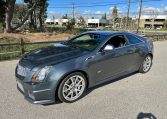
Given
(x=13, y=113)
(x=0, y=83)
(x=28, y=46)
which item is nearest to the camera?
(x=13, y=113)

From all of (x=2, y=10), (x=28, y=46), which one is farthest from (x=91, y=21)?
(x=28, y=46)

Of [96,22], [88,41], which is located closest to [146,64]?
[88,41]

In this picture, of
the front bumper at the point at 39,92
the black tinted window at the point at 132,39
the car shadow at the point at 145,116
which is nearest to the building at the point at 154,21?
the black tinted window at the point at 132,39

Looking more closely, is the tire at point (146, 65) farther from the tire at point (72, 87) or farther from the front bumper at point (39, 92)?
the front bumper at point (39, 92)

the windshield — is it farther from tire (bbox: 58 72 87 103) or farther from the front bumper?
the front bumper

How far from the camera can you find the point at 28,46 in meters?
10.7

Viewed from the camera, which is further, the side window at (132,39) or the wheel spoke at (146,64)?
the wheel spoke at (146,64)

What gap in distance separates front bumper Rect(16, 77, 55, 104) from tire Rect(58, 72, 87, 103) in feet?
0.74

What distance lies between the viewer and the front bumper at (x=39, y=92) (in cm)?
419

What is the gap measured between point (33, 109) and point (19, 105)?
383mm

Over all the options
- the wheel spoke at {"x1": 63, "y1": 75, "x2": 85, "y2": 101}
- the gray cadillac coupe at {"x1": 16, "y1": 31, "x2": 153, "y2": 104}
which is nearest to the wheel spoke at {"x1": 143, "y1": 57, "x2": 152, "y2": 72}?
the gray cadillac coupe at {"x1": 16, "y1": 31, "x2": 153, "y2": 104}

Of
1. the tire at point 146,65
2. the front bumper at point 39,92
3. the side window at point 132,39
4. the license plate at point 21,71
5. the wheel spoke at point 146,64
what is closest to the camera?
the front bumper at point 39,92

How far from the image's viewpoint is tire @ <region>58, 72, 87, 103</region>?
447 centimetres

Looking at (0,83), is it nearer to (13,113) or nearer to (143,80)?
(13,113)
